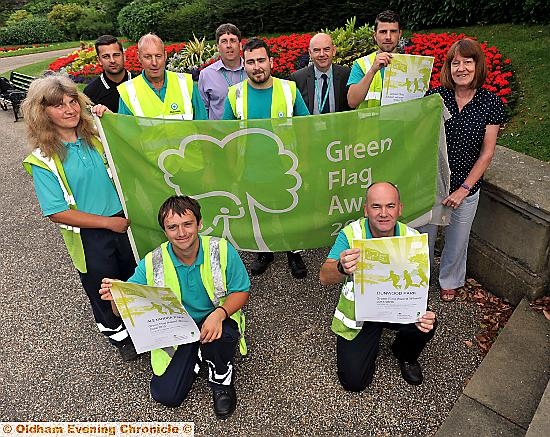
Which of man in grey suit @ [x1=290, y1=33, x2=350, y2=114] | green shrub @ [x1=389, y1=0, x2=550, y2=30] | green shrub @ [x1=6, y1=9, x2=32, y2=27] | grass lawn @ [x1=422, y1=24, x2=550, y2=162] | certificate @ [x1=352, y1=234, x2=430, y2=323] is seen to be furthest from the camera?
green shrub @ [x1=6, y1=9, x2=32, y2=27]

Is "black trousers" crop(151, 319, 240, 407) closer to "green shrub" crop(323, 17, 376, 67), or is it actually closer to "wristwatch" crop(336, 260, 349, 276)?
"wristwatch" crop(336, 260, 349, 276)

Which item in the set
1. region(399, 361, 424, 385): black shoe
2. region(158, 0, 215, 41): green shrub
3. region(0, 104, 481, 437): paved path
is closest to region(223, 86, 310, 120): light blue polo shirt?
region(0, 104, 481, 437): paved path

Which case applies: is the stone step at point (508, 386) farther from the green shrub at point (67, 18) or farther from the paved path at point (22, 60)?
the green shrub at point (67, 18)

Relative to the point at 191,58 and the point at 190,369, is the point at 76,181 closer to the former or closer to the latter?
the point at 190,369

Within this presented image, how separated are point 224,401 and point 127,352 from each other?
3.13 feet

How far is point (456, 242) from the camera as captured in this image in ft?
12.9

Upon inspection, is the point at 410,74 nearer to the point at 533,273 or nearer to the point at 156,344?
the point at 533,273

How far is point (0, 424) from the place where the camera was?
3320 mm

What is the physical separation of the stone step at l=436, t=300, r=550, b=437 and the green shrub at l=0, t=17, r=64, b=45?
29.2 m

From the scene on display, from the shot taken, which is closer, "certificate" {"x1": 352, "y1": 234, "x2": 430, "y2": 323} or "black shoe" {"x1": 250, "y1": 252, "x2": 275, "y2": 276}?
"certificate" {"x1": 352, "y1": 234, "x2": 430, "y2": 323}

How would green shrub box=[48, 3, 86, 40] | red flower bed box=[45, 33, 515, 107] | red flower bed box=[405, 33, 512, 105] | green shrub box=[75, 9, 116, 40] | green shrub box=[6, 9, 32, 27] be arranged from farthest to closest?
green shrub box=[6, 9, 32, 27]
green shrub box=[48, 3, 86, 40]
green shrub box=[75, 9, 116, 40]
red flower bed box=[45, 33, 515, 107]
red flower bed box=[405, 33, 512, 105]

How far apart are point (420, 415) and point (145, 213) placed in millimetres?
2368

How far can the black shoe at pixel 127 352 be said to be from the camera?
3760 millimetres

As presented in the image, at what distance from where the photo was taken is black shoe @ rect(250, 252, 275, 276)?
4.72 meters
